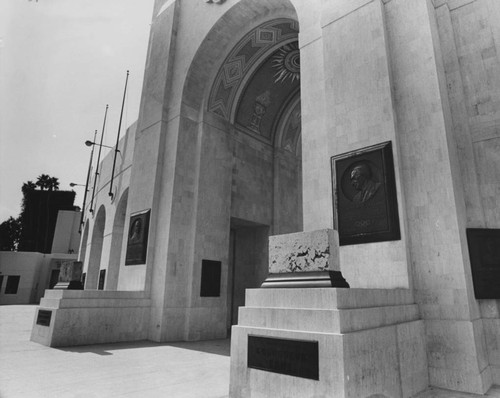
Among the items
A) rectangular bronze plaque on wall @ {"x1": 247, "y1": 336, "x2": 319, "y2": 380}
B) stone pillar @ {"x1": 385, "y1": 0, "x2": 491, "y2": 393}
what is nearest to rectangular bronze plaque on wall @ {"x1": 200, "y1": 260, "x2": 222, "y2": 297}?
stone pillar @ {"x1": 385, "y1": 0, "x2": 491, "y2": 393}

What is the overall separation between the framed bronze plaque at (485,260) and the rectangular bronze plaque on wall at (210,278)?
20.3ft

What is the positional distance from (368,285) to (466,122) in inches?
117

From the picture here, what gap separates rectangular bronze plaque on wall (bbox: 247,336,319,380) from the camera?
3.02 meters

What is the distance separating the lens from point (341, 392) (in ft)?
9.14

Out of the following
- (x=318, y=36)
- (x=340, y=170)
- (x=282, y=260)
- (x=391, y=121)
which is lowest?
(x=282, y=260)

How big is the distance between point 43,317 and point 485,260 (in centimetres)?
827

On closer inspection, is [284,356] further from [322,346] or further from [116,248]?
[116,248]

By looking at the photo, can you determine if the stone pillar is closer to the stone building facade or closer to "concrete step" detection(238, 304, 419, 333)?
the stone building facade

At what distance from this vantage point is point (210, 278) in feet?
30.3

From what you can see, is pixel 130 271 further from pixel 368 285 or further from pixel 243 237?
pixel 368 285

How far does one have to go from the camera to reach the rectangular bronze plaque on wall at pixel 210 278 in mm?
9086

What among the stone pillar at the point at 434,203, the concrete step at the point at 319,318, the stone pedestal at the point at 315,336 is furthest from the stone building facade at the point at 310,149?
the concrete step at the point at 319,318

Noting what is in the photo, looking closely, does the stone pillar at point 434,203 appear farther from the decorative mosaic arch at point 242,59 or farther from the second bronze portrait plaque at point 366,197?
the decorative mosaic arch at point 242,59

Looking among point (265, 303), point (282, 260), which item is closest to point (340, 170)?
point (282, 260)
